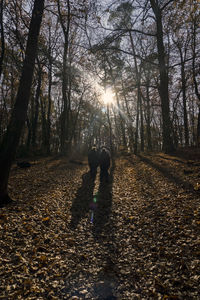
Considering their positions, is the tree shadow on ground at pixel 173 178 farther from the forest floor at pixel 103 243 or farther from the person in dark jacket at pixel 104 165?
the person in dark jacket at pixel 104 165

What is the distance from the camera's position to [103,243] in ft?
15.2

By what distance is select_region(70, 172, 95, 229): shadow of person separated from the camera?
6.01m

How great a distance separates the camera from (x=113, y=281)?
3.42 metres

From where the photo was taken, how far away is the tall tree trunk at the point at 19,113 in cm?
612

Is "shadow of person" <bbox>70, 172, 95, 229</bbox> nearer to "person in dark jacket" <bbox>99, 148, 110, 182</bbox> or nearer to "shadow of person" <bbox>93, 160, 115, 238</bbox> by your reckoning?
"shadow of person" <bbox>93, 160, 115, 238</bbox>

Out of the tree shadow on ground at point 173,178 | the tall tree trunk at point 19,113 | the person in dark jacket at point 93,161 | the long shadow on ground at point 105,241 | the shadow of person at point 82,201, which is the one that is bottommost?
the long shadow on ground at point 105,241

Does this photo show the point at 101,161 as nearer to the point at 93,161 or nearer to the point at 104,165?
the point at 104,165

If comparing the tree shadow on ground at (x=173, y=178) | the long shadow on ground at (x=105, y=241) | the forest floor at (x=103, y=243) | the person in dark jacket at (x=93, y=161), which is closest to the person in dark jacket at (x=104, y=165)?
the person in dark jacket at (x=93, y=161)

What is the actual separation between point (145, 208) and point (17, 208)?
4.26 metres

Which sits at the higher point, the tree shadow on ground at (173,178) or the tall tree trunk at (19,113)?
the tall tree trunk at (19,113)

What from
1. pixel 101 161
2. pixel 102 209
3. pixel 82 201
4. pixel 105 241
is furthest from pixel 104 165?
pixel 105 241

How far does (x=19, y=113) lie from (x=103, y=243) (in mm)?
4935

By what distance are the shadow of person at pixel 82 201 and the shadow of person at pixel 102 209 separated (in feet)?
1.29

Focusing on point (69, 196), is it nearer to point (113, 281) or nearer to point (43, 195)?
point (43, 195)
